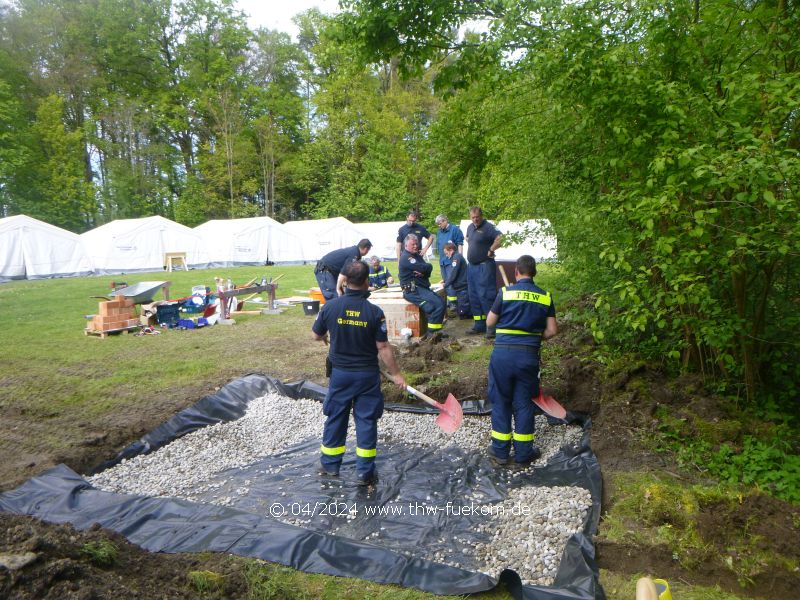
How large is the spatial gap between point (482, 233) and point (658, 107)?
5.06 metres

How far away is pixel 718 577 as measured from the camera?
2.96m

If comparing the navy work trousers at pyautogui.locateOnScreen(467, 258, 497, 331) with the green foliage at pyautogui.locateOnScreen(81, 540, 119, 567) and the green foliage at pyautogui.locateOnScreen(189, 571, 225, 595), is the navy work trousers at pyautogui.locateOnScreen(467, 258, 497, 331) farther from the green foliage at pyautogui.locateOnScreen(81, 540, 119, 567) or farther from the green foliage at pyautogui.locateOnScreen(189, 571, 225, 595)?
the green foliage at pyautogui.locateOnScreen(81, 540, 119, 567)

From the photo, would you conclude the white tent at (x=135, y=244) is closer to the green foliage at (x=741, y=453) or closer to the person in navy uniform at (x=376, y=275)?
the person in navy uniform at (x=376, y=275)

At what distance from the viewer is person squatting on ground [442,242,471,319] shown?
10117 mm

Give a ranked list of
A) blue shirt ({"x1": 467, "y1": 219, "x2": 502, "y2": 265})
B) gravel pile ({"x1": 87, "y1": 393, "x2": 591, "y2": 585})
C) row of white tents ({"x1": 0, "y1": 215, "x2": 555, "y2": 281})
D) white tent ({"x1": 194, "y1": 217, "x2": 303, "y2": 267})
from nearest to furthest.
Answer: gravel pile ({"x1": 87, "y1": 393, "x2": 591, "y2": 585}) → blue shirt ({"x1": 467, "y1": 219, "x2": 502, "y2": 265}) → row of white tents ({"x1": 0, "y1": 215, "x2": 555, "y2": 281}) → white tent ({"x1": 194, "y1": 217, "x2": 303, "y2": 267})

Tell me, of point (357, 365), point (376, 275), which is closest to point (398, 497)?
point (357, 365)

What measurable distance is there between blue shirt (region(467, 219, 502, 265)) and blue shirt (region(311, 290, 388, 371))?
16.5 feet

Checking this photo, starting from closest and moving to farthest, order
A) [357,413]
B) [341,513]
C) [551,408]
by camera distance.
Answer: [341,513] → [357,413] → [551,408]

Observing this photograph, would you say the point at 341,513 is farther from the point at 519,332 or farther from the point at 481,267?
the point at 481,267

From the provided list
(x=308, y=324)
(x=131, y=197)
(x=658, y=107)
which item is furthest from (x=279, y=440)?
(x=131, y=197)

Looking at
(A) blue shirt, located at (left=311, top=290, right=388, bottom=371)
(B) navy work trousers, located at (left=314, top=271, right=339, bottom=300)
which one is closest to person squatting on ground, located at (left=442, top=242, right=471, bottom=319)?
(B) navy work trousers, located at (left=314, top=271, right=339, bottom=300)

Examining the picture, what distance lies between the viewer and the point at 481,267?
9.11m

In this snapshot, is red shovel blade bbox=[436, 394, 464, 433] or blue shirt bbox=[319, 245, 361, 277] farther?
blue shirt bbox=[319, 245, 361, 277]

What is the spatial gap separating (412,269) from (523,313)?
4.31 meters
